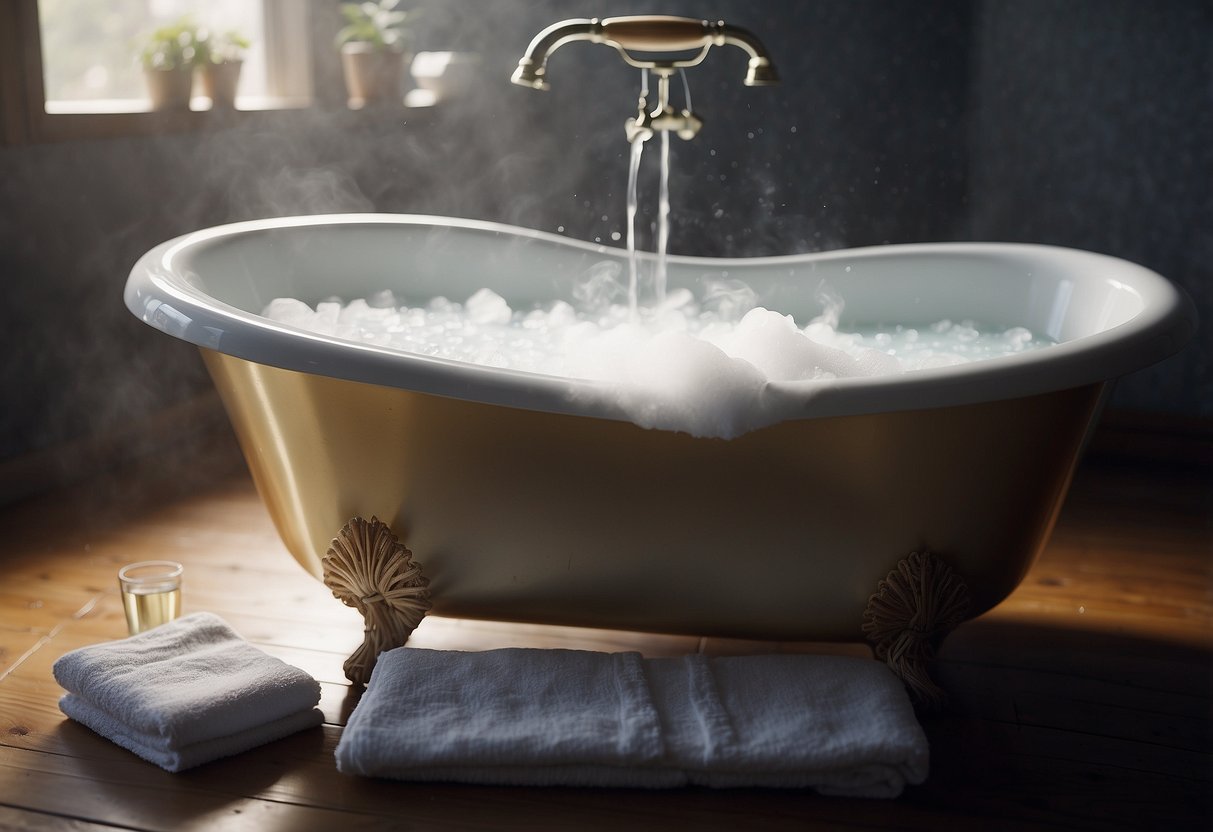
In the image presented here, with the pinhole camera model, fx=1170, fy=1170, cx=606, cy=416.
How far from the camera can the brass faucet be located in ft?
5.73

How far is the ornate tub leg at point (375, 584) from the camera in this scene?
1559 mm

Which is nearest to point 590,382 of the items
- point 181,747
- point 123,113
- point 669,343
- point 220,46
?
point 669,343

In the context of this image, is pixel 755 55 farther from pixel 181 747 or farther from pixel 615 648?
pixel 181 747

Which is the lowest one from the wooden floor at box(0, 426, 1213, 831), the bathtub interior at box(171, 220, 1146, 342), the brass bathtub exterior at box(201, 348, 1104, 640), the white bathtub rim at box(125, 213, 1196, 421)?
the wooden floor at box(0, 426, 1213, 831)

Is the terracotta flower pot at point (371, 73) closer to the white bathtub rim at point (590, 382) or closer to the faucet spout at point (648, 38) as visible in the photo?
the faucet spout at point (648, 38)

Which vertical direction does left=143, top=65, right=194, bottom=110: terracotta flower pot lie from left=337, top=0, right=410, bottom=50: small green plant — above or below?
below

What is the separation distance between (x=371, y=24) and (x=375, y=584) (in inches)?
81.6

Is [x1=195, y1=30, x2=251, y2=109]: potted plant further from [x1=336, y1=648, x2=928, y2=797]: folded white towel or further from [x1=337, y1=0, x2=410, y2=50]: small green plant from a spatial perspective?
[x1=336, y1=648, x2=928, y2=797]: folded white towel

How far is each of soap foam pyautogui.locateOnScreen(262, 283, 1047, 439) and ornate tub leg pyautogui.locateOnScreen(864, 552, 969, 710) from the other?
0.88ft

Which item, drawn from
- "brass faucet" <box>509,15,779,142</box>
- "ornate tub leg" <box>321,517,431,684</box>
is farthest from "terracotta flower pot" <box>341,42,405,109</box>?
"ornate tub leg" <box>321,517,431,684</box>

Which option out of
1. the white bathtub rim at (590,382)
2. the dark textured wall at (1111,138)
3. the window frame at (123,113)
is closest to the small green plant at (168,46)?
the window frame at (123,113)

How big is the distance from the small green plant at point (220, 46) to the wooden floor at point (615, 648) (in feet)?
3.16

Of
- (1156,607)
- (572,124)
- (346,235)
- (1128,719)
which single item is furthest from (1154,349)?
(572,124)

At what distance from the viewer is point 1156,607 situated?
2012mm
